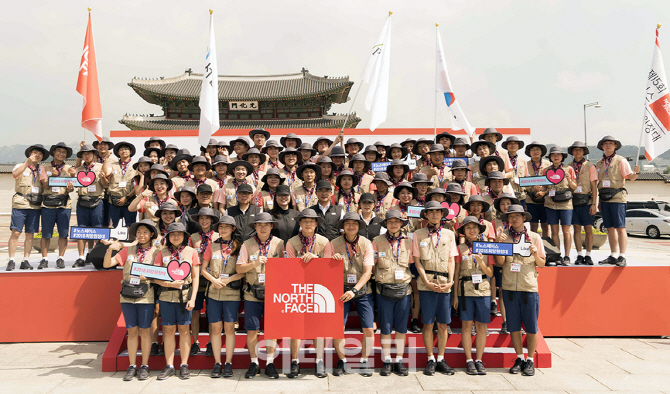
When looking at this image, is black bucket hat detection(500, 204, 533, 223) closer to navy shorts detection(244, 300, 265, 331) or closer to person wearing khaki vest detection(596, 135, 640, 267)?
person wearing khaki vest detection(596, 135, 640, 267)

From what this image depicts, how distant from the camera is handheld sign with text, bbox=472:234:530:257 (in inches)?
212

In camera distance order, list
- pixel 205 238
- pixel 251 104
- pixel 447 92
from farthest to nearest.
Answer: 1. pixel 251 104
2. pixel 447 92
3. pixel 205 238

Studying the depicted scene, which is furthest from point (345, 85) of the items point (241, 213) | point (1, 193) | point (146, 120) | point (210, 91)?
point (1, 193)

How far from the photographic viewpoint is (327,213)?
6.00m

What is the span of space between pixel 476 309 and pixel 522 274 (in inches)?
30.8

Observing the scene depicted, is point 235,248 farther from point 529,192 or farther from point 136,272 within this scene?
point 529,192

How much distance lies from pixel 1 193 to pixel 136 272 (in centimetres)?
4061

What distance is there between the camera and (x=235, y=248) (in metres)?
5.49

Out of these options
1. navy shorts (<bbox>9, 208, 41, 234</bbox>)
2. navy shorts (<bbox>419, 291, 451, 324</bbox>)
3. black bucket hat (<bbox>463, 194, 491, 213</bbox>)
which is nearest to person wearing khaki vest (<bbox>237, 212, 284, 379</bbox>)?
navy shorts (<bbox>419, 291, 451, 324</bbox>)

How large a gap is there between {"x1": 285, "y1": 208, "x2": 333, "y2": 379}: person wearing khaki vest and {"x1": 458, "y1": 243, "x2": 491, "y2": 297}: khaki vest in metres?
1.83

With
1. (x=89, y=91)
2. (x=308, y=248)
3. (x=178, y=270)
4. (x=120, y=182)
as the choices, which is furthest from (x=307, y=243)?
(x=89, y=91)

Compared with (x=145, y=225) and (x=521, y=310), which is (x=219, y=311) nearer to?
(x=145, y=225)

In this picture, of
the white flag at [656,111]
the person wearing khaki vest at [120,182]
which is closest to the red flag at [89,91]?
the person wearing khaki vest at [120,182]

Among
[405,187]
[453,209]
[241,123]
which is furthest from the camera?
[241,123]
